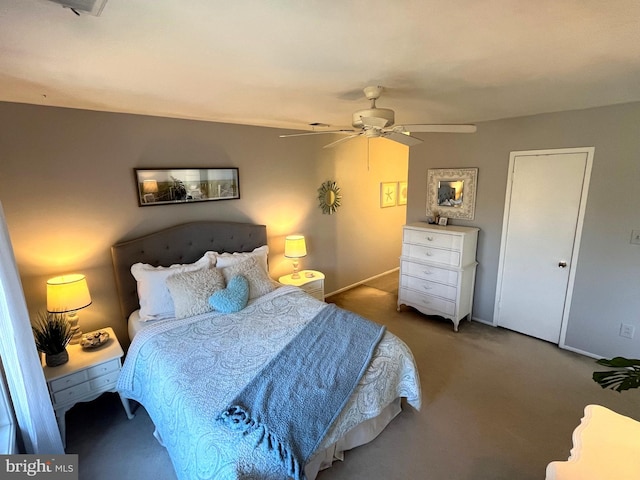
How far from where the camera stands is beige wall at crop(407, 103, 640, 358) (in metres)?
2.64

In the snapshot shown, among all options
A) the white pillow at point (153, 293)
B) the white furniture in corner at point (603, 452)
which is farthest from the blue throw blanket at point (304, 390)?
the white pillow at point (153, 293)

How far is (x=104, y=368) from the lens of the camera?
85.7 inches

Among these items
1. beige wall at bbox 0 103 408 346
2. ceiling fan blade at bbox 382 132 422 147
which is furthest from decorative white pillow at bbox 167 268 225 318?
ceiling fan blade at bbox 382 132 422 147

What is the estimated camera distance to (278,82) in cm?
190

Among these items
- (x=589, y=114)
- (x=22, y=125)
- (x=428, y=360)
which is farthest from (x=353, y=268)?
(x=22, y=125)

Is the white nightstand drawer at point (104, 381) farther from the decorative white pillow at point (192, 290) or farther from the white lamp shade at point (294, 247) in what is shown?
the white lamp shade at point (294, 247)

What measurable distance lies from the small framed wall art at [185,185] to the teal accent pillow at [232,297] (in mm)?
979

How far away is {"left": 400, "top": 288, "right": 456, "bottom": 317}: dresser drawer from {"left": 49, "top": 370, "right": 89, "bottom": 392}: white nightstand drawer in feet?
11.0

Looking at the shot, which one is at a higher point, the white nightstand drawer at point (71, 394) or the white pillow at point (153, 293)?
the white pillow at point (153, 293)

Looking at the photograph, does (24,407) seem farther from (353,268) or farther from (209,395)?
(353,268)

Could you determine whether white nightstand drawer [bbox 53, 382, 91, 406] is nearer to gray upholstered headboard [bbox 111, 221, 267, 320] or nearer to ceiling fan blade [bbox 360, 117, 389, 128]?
gray upholstered headboard [bbox 111, 221, 267, 320]

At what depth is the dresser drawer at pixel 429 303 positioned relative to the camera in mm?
3588

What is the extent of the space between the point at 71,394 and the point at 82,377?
0.12 metres

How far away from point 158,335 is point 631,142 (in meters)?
4.14
